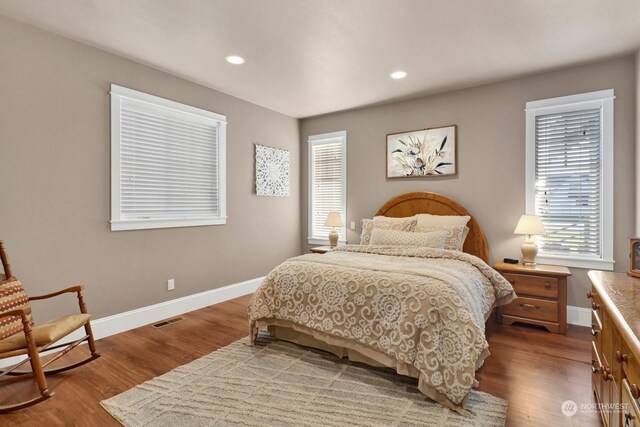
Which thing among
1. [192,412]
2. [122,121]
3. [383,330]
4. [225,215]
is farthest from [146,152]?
[383,330]

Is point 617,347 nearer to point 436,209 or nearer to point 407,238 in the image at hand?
point 407,238

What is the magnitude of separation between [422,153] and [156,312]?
378cm

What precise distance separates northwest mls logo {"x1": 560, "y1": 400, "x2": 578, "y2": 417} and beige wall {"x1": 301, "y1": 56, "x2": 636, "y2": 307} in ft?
6.02

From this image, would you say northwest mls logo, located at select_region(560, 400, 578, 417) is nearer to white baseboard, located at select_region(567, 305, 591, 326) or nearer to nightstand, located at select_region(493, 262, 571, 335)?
nightstand, located at select_region(493, 262, 571, 335)

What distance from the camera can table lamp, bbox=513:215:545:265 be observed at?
3.35m

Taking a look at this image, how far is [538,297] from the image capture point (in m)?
3.27

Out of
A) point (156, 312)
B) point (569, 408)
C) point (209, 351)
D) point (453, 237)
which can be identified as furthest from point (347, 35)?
point (156, 312)

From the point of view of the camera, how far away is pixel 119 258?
10.6 feet

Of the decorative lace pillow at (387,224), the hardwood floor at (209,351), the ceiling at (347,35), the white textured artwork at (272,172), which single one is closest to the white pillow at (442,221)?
the decorative lace pillow at (387,224)

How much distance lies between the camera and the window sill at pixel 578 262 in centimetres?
324

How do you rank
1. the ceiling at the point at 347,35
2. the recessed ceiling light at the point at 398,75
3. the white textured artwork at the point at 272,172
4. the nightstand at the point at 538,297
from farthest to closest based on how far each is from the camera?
1. the white textured artwork at the point at 272,172
2. the recessed ceiling light at the point at 398,75
3. the nightstand at the point at 538,297
4. the ceiling at the point at 347,35

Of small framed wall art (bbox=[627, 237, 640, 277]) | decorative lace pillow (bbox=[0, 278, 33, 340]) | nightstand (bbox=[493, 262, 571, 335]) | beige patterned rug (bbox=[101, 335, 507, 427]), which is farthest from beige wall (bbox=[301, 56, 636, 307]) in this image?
decorative lace pillow (bbox=[0, 278, 33, 340])

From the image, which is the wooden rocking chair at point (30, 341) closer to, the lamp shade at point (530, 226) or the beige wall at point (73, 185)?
the beige wall at point (73, 185)

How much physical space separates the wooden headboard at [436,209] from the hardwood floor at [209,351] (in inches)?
34.8
